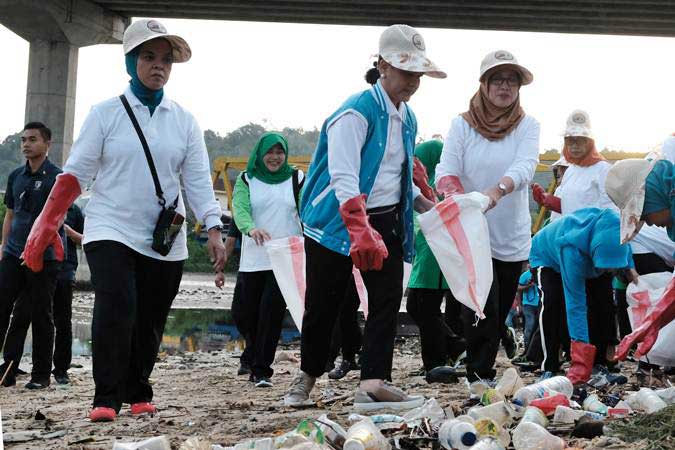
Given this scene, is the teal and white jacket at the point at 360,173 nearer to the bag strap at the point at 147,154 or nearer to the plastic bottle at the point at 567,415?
the bag strap at the point at 147,154

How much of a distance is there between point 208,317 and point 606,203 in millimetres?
10323

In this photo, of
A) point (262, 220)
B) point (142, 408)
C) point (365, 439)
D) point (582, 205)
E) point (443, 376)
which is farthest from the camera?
point (582, 205)

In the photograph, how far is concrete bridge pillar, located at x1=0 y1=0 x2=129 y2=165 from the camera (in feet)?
84.9

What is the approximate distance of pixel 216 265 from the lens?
5812mm

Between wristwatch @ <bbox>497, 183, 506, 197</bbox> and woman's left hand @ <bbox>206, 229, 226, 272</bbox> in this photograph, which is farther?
wristwatch @ <bbox>497, 183, 506, 197</bbox>

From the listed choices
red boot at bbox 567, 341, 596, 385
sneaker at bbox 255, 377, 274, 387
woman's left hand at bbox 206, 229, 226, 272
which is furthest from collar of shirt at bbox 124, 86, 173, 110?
red boot at bbox 567, 341, 596, 385

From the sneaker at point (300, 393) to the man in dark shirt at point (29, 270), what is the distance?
276 cm

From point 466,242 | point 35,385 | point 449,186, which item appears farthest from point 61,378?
point 466,242

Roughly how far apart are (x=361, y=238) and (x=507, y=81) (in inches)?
71.1

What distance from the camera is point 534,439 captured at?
3.80 meters

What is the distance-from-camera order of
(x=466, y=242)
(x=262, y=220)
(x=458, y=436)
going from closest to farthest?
(x=458, y=436), (x=466, y=242), (x=262, y=220)

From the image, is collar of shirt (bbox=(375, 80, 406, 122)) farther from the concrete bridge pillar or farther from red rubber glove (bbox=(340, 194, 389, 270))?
the concrete bridge pillar

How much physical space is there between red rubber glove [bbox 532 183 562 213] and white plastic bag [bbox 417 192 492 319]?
2769 millimetres

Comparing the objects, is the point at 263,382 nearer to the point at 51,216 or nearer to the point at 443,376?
the point at 443,376
